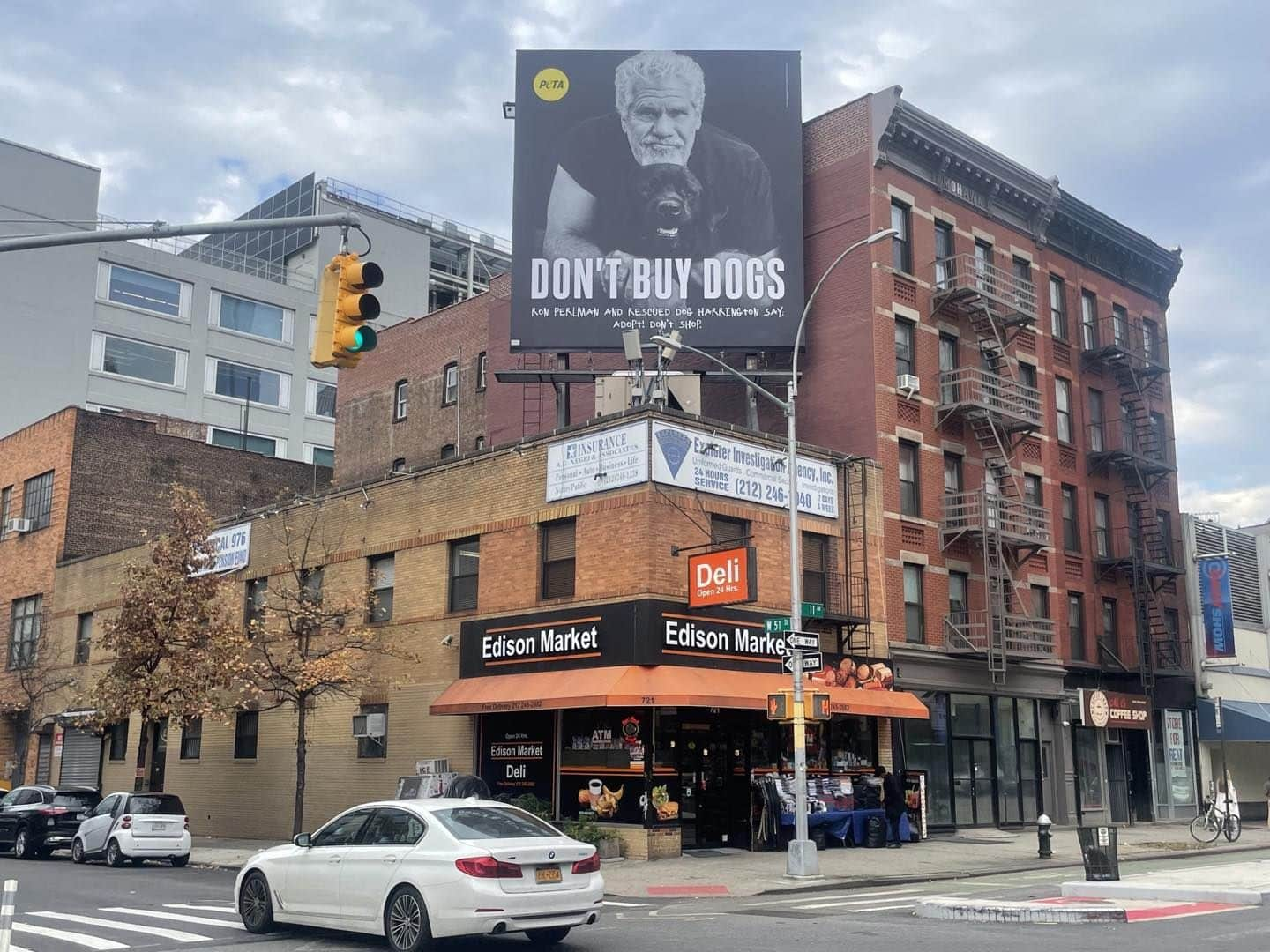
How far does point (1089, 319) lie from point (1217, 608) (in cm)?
1047

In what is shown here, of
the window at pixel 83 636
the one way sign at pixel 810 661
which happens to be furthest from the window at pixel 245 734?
the one way sign at pixel 810 661

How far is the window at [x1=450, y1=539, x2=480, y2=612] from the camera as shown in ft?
99.5

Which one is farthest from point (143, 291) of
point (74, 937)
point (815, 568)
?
point (74, 937)

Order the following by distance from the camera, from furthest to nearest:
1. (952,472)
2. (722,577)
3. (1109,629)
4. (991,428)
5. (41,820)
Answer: (1109,629), (991,428), (952,472), (41,820), (722,577)

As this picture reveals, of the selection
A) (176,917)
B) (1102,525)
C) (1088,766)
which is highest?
(1102,525)

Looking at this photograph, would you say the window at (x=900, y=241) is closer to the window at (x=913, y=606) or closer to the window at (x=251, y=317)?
the window at (x=913, y=606)

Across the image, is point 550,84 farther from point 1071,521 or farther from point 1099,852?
point 1099,852

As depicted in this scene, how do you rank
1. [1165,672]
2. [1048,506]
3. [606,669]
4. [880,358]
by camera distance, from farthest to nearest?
[1165,672] → [1048,506] → [880,358] → [606,669]

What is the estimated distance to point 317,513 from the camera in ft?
116

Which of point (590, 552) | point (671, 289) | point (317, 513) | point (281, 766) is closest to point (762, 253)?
point (671, 289)

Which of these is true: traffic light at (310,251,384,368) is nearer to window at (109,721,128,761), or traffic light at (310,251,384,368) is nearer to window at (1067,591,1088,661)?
window at (1067,591,1088,661)

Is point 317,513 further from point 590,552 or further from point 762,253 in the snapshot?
point 762,253

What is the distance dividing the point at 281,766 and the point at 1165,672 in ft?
88.8

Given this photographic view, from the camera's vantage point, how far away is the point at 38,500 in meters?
47.5
